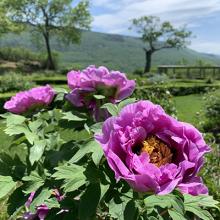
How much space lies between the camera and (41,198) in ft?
5.84

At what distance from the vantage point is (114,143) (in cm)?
133

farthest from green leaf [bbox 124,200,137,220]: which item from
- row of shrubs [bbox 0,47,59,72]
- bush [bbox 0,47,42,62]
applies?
bush [bbox 0,47,42,62]

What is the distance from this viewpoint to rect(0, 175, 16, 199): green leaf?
1.82 meters

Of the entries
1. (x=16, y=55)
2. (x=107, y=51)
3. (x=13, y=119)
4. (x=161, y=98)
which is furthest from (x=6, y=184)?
(x=107, y=51)

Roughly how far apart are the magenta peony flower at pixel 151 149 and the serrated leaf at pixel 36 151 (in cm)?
67

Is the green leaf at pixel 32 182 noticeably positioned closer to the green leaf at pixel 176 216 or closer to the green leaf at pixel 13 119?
the green leaf at pixel 13 119

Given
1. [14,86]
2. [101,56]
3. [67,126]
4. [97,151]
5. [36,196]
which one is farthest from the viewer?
[101,56]

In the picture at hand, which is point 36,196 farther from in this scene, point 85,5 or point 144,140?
point 85,5

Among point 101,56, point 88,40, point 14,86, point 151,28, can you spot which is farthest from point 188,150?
point 88,40

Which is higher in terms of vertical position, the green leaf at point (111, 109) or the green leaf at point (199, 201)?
the green leaf at point (111, 109)

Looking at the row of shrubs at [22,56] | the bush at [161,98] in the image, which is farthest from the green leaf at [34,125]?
the row of shrubs at [22,56]

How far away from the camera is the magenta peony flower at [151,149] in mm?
1284

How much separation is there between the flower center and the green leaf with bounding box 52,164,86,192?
10.7 inches

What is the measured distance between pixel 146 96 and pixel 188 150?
5.93 m
